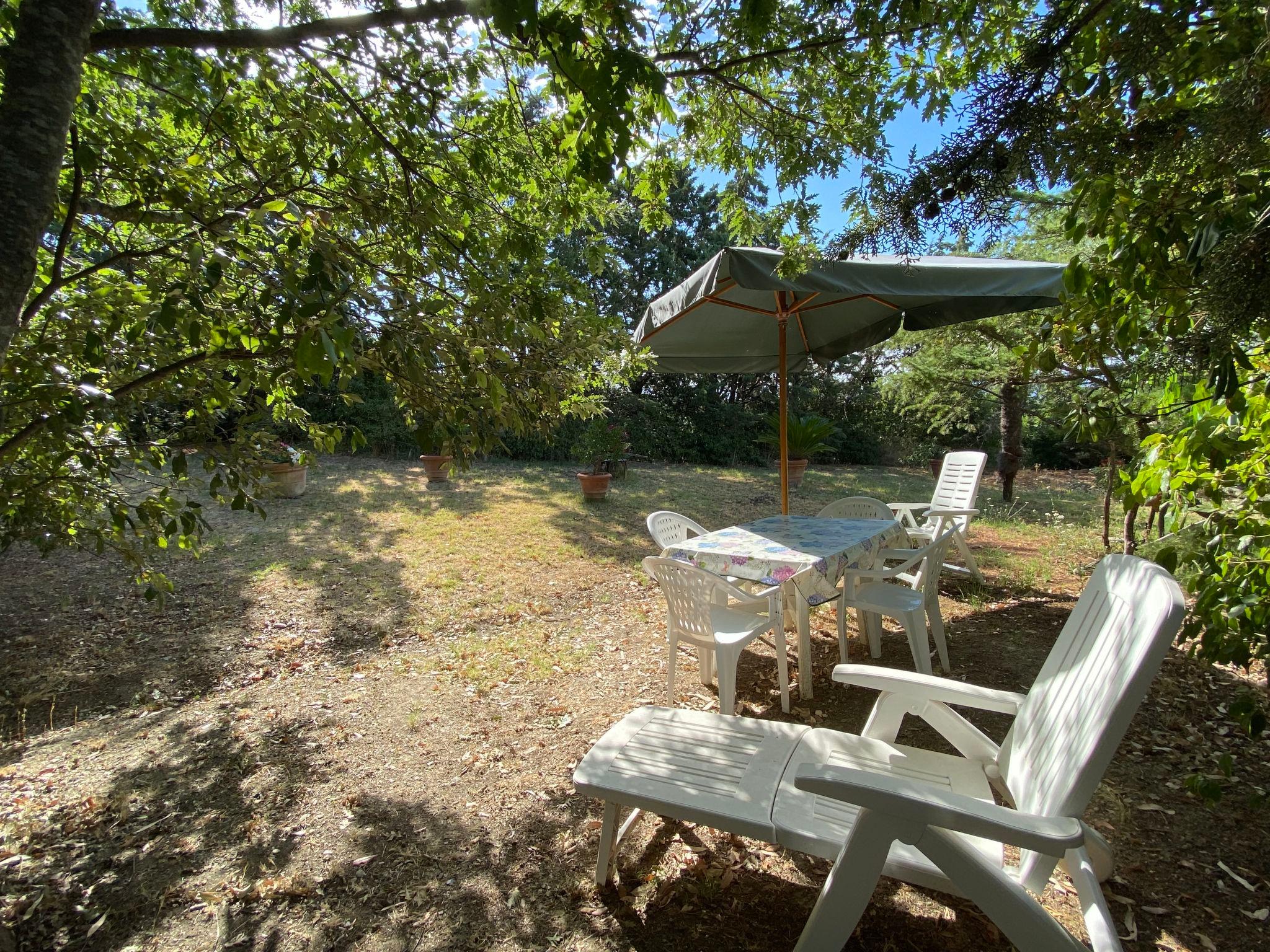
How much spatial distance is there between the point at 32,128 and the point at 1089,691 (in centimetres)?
262

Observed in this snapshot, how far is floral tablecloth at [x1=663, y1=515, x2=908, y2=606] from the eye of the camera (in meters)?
2.81

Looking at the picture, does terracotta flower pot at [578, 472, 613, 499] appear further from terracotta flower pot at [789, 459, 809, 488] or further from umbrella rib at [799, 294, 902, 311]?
umbrella rib at [799, 294, 902, 311]

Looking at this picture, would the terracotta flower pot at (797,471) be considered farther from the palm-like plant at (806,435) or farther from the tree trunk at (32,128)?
the tree trunk at (32,128)

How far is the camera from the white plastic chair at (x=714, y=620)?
251 cm

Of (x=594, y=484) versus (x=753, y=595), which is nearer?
(x=753, y=595)

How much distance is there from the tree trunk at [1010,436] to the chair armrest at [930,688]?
6581 millimetres

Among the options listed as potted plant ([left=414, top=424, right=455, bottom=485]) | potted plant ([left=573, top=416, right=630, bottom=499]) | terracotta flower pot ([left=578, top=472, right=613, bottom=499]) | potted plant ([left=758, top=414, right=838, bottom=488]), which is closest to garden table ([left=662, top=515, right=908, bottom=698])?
potted plant ([left=414, top=424, right=455, bottom=485])

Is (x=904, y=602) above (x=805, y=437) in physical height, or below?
below

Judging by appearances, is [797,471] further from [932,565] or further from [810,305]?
[932,565]

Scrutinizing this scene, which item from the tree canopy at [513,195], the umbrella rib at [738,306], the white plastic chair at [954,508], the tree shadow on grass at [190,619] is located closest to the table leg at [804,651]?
the tree canopy at [513,195]

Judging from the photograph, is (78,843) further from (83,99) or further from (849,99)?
(849,99)

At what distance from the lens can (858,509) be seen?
181 inches

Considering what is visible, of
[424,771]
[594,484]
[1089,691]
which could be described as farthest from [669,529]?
[594,484]

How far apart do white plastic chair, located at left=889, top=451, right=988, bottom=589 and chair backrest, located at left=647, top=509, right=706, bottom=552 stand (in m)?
1.71
